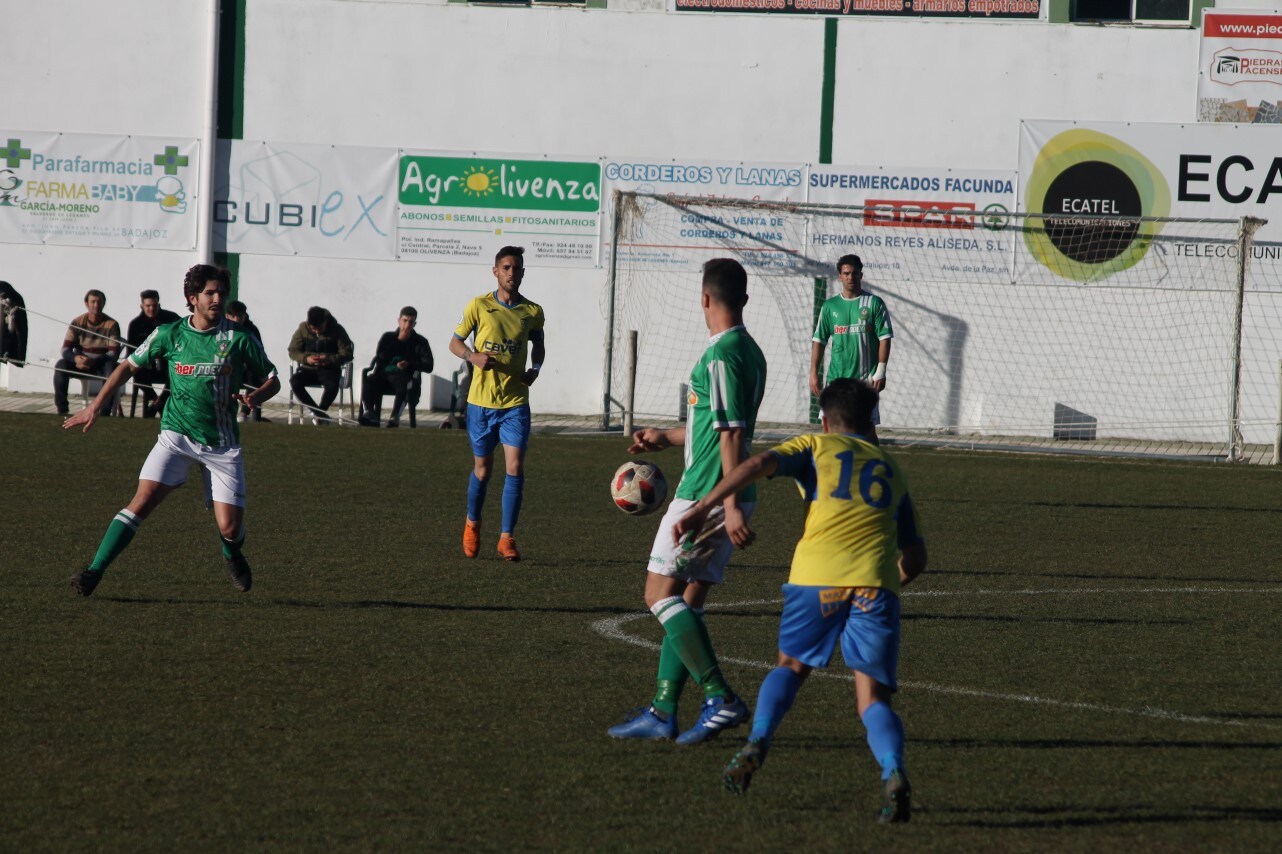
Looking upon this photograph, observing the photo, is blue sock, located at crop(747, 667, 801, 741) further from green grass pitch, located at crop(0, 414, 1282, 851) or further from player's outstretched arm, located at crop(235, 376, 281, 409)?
player's outstretched arm, located at crop(235, 376, 281, 409)

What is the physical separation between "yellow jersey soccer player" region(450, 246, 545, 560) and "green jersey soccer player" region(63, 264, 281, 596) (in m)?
1.99

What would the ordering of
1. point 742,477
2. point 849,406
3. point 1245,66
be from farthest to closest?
point 1245,66
point 849,406
point 742,477

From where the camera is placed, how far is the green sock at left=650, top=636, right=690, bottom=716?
5762 millimetres

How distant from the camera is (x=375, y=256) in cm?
2270

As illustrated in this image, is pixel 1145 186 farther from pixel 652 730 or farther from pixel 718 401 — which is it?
pixel 652 730

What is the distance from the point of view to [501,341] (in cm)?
1057

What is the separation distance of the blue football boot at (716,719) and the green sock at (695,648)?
5 cm

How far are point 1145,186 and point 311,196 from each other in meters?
12.2

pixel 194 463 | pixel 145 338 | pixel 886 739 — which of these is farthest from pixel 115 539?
pixel 145 338

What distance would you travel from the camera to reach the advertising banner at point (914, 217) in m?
22.0

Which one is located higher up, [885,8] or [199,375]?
[885,8]

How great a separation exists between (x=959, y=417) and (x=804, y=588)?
17.7 meters

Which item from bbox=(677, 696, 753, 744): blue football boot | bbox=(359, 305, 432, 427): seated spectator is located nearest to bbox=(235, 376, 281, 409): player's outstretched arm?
bbox=(677, 696, 753, 744): blue football boot

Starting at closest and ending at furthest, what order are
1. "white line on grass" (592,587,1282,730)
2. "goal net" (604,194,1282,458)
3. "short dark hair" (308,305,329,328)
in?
"white line on grass" (592,587,1282,730) → "short dark hair" (308,305,329,328) → "goal net" (604,194,1282,458)
